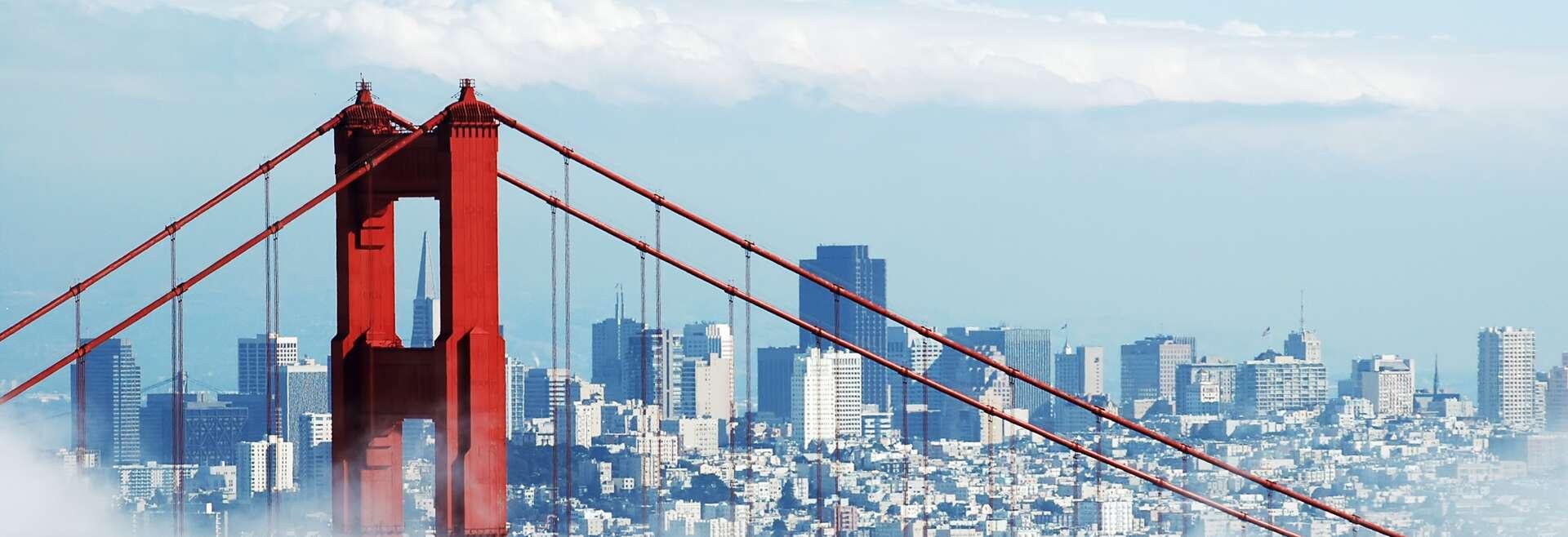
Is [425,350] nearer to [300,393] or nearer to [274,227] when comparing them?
[274,227]

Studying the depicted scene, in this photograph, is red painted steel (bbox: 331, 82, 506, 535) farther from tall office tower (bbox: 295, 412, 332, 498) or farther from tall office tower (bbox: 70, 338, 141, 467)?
tall office tower (bbox: 70, 338, 141, 467)

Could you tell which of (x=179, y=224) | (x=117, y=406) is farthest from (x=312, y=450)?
(x=179, y=224)

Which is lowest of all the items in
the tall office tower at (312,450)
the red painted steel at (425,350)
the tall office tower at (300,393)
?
the tall office tower at (312,450)

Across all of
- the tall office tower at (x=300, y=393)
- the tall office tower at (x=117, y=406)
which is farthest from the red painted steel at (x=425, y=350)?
the tall office tower at (x=117, y=406)

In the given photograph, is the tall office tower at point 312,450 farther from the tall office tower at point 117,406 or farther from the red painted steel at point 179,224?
the red painted steel at point 179,224

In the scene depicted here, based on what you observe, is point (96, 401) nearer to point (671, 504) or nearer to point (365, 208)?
point (671, 504)

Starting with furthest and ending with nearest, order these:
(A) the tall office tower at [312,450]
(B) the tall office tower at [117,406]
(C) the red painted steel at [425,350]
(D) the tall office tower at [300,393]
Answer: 1. (B) the tall office tower at [117,406]
2. (D) the tall office tower at [300,393]
3. (A) the tall office tower at [312,450]
4. (C) the red painted steel at [425,350]
